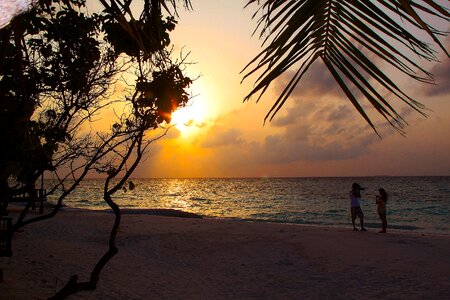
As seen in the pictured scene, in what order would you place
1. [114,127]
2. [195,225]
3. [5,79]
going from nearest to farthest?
[5,79] → [114,127] → [195,225]

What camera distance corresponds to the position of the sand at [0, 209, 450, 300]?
336 inches

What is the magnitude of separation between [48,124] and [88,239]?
7661 mm

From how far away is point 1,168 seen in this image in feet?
16.8

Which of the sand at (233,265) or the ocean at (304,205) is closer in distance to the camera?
the sand at (233,265)

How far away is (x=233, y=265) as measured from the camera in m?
11.0

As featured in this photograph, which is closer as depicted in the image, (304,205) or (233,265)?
(233,265)

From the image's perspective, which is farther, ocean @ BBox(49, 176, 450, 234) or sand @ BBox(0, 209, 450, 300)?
ocean @ BBox(49, 176, 450, 234)

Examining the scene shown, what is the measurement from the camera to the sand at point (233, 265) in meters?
8.54

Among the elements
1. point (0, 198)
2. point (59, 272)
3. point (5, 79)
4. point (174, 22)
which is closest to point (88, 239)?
point (59, 272)

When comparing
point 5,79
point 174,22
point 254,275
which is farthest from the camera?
point 254,275

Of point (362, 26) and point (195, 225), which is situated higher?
point (362, 26)

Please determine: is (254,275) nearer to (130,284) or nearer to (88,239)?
(130,284)

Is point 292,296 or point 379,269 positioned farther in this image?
point 379,269

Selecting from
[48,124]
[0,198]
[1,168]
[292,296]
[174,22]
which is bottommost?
[292,296]
